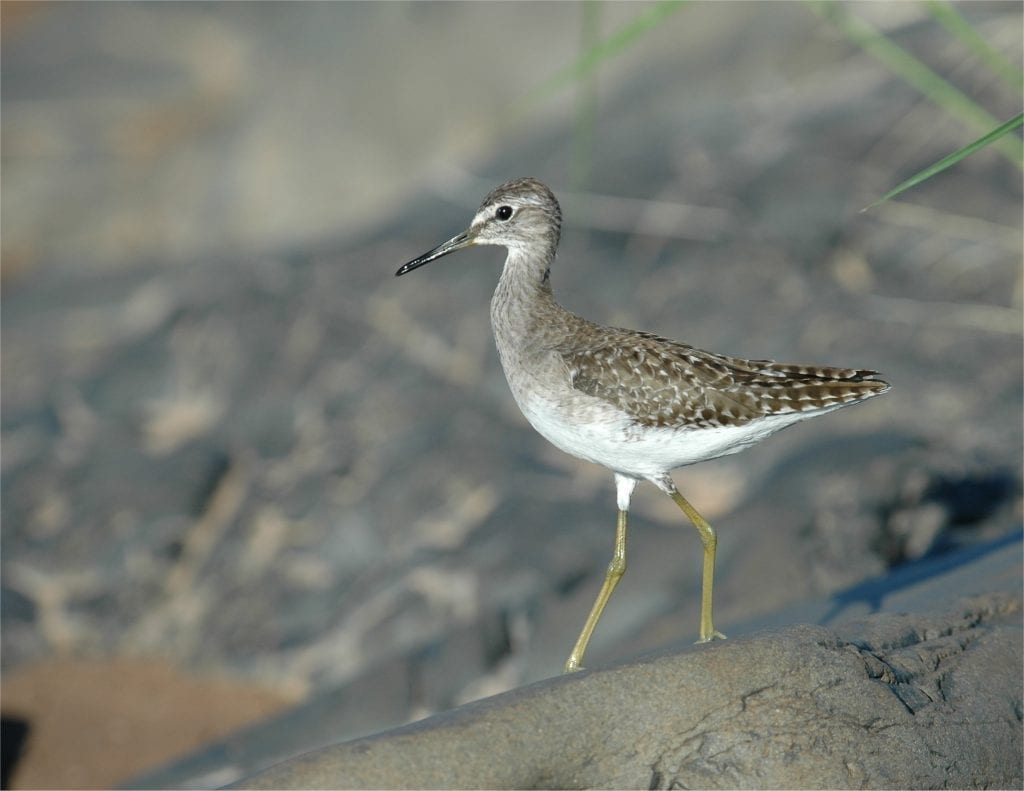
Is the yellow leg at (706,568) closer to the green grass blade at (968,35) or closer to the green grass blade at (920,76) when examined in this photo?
the green grass blade at (920,76)

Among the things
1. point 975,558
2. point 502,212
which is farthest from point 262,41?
point 975,558

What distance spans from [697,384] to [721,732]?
2.25 meters

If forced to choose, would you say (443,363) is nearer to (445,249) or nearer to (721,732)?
(445,249)

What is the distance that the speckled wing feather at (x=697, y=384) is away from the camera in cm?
718

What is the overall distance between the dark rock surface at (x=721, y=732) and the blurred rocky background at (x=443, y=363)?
2.68m

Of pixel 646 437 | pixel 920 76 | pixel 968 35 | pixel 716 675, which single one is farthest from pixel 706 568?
pixel 968 35

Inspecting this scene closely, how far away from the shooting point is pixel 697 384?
7297 millimetres

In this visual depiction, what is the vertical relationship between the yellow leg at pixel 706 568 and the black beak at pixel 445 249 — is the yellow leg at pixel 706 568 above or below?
below

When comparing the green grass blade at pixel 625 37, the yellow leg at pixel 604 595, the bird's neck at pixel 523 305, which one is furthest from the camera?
the bird's neck at pixel 523 305

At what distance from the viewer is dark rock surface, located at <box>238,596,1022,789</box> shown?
17.3ft

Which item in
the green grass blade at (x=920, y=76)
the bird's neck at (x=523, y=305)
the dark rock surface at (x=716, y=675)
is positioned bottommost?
the dark rock surface at (x=716, y=675)

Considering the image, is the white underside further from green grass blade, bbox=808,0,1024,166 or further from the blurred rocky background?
the blurred rocky background

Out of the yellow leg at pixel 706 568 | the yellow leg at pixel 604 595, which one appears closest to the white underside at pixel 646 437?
the yellow leg at pixel 706 568

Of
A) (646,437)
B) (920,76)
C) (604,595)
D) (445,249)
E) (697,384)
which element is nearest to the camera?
(920,76)
